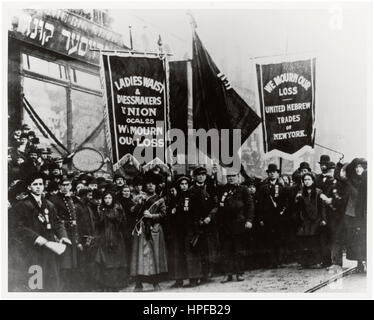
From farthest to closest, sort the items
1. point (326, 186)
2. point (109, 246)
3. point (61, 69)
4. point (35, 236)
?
1. point (326, 186)
2. point (61, 69)
3. point (109, 246)
4. point (35, 236)

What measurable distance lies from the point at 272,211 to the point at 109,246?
5.54 ft

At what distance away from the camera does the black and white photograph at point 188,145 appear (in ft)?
18.2

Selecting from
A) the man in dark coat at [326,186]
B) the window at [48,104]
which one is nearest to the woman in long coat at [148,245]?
the window at [48,104]

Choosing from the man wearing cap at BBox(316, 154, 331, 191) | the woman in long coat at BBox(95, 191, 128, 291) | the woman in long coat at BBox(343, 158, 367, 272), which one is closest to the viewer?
the woman in long coat at BBox(95, 191, 128, 291)

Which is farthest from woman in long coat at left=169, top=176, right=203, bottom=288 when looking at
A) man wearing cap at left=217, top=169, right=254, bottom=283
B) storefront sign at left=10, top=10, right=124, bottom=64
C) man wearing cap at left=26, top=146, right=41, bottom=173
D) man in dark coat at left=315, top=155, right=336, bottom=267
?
storefront sign at left=10, top=10, right=124, bottom=64

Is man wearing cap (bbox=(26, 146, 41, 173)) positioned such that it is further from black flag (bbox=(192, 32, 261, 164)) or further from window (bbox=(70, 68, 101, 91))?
black flag (bbox=(192, 32, 261, 164))

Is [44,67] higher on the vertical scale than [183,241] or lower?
higher

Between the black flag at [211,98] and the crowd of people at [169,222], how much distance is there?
0.49 metres

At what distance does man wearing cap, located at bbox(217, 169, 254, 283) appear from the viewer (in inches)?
223

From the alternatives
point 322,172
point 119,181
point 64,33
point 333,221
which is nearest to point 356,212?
point 333,221

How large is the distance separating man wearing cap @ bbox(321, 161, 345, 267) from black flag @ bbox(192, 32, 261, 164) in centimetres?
99

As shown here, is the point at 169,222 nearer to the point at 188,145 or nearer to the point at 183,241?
the point at 183,241

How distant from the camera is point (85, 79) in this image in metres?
5.68

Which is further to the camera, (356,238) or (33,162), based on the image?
(356,238)
